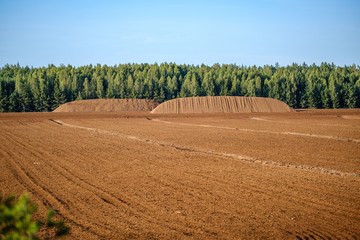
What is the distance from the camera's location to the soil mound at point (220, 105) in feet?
216

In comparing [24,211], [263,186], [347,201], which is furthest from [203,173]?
[24,211]

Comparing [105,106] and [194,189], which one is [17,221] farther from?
[105,106]

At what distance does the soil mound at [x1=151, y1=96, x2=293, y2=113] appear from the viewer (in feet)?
216

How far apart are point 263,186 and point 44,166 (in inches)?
354

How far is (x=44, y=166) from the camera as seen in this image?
14.4m

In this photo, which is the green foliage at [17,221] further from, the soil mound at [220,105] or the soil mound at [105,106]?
the soil mound at [105,106]

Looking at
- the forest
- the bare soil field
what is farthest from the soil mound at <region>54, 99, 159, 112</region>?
the bare soil field

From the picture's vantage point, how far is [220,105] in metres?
67.6

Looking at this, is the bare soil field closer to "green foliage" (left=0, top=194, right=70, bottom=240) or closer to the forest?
"green foliage" (left=0, top=194, right=70, bottom=240)

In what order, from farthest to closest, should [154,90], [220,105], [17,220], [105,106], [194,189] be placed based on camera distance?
1. [154,90]
2. [105,106]
3. [220,105]
4. [194,189]
5. [17,220]

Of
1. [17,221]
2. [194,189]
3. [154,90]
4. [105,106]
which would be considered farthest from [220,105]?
[17,221]

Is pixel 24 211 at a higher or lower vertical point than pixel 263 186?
higher

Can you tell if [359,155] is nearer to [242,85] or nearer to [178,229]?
[178,229]

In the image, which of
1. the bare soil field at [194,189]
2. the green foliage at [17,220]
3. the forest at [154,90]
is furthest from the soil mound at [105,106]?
the green foliage at [17,220]
